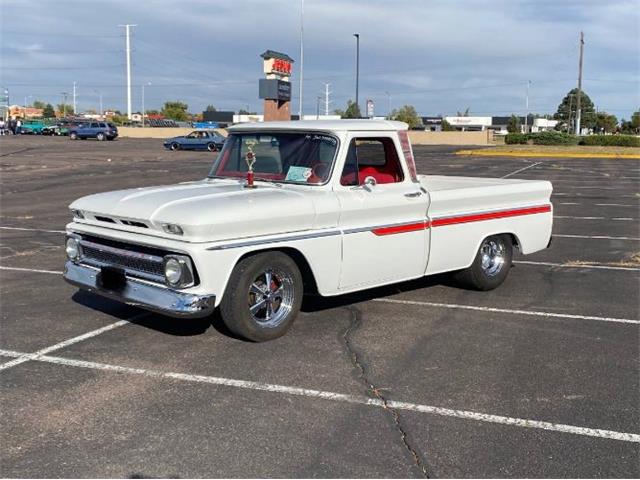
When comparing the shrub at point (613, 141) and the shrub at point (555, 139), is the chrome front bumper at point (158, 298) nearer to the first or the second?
the shrub at point (613, 141)

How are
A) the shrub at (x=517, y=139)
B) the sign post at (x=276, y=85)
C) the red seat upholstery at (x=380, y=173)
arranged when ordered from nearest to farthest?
the red seat upholstery at (x=380, y=173) < the sign post at (x=276, y=85) < the shrub at (x=517, y=139)

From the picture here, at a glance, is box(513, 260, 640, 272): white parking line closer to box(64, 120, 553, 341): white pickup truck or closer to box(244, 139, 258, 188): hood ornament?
box(64, 120, 553, 341): white pickup truck

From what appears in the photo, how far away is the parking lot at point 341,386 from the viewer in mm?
3582

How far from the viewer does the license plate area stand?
5359 mm

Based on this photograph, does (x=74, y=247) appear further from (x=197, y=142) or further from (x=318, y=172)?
(x=197, y=142)

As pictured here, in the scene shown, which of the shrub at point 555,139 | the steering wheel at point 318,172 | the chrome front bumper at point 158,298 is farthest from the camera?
the shrub at point 555,139

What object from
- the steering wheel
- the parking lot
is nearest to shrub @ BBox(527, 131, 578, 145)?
the parking lot

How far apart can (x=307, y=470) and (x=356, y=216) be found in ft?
9.13

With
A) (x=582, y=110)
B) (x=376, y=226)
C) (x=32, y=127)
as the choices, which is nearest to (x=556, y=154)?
(x=376, y=226)

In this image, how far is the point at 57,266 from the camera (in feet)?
27.6

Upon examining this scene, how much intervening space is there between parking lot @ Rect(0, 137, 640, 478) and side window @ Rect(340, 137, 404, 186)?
127 cm

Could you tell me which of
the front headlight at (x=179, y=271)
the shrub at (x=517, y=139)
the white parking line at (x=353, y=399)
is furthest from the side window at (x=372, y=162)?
the shrub at (x=517, y=139)

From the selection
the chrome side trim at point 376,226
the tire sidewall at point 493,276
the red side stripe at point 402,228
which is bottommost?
the tire sidewall at point 493,276

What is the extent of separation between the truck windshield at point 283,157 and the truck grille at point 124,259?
1.47 meters
